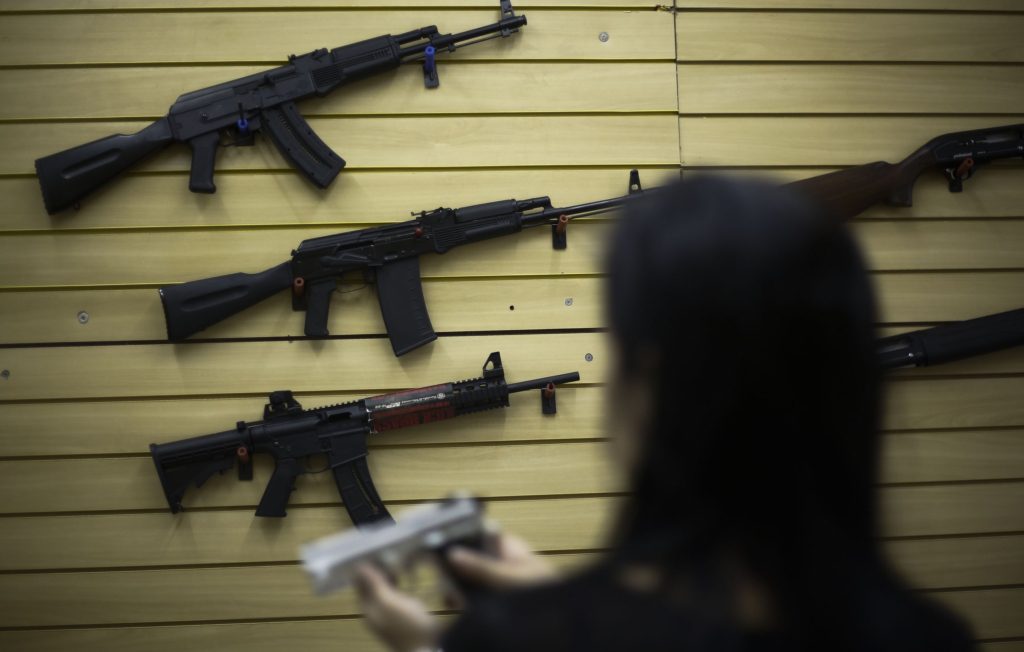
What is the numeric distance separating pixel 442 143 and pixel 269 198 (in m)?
0.56

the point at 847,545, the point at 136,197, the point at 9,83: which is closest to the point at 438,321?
the point at 136,197

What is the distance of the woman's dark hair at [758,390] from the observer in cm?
67

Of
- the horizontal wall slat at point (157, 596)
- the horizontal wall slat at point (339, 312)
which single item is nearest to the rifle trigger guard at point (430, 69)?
the horizontal wall slat at point (339, 312)

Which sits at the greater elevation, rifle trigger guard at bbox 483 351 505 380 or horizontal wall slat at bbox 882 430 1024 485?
rifle trigger guard at bbox 483 351 505 380

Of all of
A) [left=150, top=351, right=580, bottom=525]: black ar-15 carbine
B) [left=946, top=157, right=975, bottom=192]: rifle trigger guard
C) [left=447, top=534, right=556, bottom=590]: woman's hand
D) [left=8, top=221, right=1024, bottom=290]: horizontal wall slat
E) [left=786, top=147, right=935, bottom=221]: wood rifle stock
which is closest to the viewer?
[left=447, top=534, right=556, bottom=590]: woman's hand

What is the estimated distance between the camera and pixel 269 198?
2.89 meters

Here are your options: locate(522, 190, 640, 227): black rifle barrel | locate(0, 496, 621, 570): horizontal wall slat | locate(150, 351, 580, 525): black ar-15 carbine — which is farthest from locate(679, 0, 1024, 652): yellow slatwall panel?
locate(0, 496, 621, 570): horizontal wall slat

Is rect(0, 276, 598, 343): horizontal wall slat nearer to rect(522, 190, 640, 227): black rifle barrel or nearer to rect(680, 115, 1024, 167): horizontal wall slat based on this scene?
rect(522, 190, 640, 227): black rifle barrel

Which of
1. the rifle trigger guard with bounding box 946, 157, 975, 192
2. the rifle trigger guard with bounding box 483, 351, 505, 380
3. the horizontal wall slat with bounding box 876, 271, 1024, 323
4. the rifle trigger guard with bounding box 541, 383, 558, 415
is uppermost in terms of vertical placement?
the rifle trigger guard with bounding box 946, 157, 975, 192

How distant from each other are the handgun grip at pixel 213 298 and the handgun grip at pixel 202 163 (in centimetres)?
28

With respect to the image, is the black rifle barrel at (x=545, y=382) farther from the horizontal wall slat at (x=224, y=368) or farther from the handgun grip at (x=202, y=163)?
the handgun grip at (x=202, y=163)

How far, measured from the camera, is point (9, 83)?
2861mm

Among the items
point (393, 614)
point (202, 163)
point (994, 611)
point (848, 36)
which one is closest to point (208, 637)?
point (202, 163)

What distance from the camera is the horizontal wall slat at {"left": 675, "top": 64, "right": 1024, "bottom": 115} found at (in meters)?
3.08
